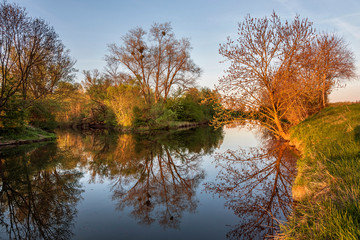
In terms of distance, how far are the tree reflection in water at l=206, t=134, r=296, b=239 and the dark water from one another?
0.02 m

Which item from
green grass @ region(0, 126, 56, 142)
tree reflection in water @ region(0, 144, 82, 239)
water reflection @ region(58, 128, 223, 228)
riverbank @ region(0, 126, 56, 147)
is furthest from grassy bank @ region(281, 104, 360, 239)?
green grass @ region(0, 126, 56, 142)

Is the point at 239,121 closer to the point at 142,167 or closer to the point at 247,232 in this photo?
the point at 142,167

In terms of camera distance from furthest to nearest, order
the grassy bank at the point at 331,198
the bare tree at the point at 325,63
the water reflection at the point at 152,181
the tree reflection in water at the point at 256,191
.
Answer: the bare tree at the point at 325,63 → the water reflection at the point at 152,181 → the tree reflection in water at the point at 256,191 → the grassy bank at the point at 331,198

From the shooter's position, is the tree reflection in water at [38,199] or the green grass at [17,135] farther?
the green grass at [17,135]

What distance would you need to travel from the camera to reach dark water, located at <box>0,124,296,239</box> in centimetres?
379

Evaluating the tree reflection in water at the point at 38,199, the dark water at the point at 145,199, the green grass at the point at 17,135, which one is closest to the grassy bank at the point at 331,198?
the dark water at the point at 145,199

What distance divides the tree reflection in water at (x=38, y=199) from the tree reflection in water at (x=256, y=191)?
324 centimetres

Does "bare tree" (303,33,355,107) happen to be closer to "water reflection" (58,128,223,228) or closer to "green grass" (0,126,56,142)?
"water reflection" (58,128,223,228)

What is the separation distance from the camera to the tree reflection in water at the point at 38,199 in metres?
3.80

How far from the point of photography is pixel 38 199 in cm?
A: 507

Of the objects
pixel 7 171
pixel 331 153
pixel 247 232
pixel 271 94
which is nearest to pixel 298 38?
pixel 271 94

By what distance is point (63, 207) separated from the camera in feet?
15.6

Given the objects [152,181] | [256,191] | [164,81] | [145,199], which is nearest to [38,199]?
[145,199]

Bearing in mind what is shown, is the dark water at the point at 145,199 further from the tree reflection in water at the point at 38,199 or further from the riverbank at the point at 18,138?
the riverbank at the point at 18,138
